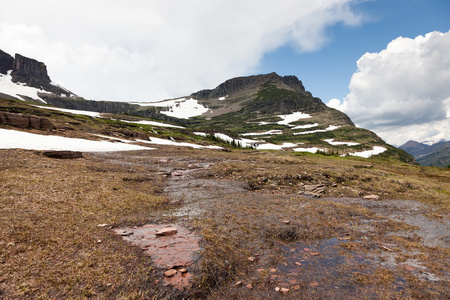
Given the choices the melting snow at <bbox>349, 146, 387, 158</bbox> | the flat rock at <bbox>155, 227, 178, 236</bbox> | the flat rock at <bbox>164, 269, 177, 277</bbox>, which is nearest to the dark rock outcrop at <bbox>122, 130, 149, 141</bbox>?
the flat rock at <bbox>155, 227, 178, 236</bbox>

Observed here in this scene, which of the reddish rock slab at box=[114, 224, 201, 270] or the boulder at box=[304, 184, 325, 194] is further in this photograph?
the boulder at box=[304, 184, 325, 194]

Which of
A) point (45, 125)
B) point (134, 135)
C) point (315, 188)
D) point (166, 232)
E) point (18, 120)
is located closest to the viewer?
point (166, 232)

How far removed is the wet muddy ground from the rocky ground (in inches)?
2.2

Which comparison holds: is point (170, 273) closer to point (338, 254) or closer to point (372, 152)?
point (338, 254)

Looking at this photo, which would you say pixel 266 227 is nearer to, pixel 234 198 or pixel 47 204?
pixel 234 198

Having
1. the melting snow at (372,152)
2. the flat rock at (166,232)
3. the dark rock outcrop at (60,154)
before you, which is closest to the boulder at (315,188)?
the flat rock at (166,232)

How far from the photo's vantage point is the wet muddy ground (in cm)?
747

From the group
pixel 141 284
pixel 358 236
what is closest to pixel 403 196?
pixel 358 236

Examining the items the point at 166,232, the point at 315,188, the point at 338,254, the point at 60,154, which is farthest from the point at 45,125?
the point at 338,254

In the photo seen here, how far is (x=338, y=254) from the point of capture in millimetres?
9984

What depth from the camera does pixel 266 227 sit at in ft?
40.3

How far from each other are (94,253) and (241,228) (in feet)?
24.7

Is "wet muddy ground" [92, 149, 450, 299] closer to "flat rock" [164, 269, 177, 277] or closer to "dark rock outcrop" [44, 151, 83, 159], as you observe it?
"flat rock" [164, 269, 177, 277]

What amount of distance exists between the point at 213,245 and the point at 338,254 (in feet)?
21.4
